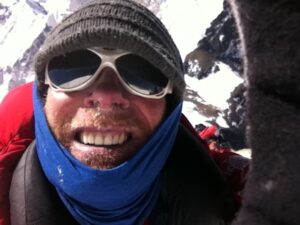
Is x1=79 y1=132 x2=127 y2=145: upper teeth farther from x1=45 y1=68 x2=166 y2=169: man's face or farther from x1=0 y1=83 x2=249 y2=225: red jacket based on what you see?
x1=0 y1=83 x2=249 y2=225: red jacket

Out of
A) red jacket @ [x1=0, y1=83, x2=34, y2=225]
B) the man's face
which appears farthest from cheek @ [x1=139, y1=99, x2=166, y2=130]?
red jacket @ [x1=0, y1=83, x2=34, y2=225]

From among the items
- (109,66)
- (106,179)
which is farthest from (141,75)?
(106,179)

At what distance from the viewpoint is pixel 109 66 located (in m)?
0.81

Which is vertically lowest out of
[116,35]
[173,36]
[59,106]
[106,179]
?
[173,36]

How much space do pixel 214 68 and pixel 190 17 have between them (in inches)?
126

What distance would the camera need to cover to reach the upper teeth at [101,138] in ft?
2.65

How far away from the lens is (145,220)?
36.1 inches

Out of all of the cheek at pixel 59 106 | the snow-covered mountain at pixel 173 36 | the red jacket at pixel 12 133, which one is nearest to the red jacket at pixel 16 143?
the red jacket at pixel 12 133

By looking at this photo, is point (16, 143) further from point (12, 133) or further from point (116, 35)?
point (116, 35)

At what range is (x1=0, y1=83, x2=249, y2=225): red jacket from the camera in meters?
0.86

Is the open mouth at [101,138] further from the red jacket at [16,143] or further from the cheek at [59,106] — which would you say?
the red jacket at [16,143]

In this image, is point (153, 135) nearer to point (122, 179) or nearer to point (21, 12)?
point (122, 179)

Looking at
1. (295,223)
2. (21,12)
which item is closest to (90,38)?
(295,223)

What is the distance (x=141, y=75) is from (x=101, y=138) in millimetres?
133
